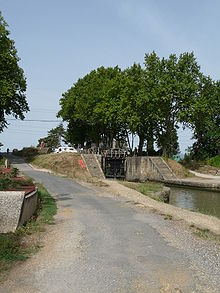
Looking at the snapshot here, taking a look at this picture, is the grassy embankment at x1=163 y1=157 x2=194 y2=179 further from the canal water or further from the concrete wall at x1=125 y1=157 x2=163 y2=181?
the canal water

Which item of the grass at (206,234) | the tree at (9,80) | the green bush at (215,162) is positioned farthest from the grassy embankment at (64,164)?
the grass at (206,234)

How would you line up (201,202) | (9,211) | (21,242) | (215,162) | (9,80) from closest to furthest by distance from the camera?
1. (21,242)
2. (9,211)
3. (201,202)
4. (9,80)
5. (215,162)

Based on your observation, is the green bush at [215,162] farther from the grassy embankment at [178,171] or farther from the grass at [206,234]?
the grass at [206,234]

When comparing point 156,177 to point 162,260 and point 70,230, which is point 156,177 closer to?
point 70,230

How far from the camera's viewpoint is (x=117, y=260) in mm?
7746

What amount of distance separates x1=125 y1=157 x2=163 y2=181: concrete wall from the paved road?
3185 cm

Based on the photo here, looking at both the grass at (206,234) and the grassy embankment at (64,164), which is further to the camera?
the grassy embankment at (64,164)

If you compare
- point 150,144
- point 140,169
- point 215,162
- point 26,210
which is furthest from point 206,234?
point 150,144

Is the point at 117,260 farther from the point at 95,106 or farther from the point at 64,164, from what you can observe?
the point at 95,106

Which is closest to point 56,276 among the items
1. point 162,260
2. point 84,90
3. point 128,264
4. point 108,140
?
point 128,264

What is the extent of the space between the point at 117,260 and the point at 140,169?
3897 centimetres

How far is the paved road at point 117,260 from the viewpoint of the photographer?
247 inches

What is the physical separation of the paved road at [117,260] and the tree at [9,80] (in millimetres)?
30601

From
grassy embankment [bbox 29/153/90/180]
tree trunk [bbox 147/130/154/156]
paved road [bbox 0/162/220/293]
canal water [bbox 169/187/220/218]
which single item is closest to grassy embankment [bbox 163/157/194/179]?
tree trunk [bbox 147/130/154/156]
